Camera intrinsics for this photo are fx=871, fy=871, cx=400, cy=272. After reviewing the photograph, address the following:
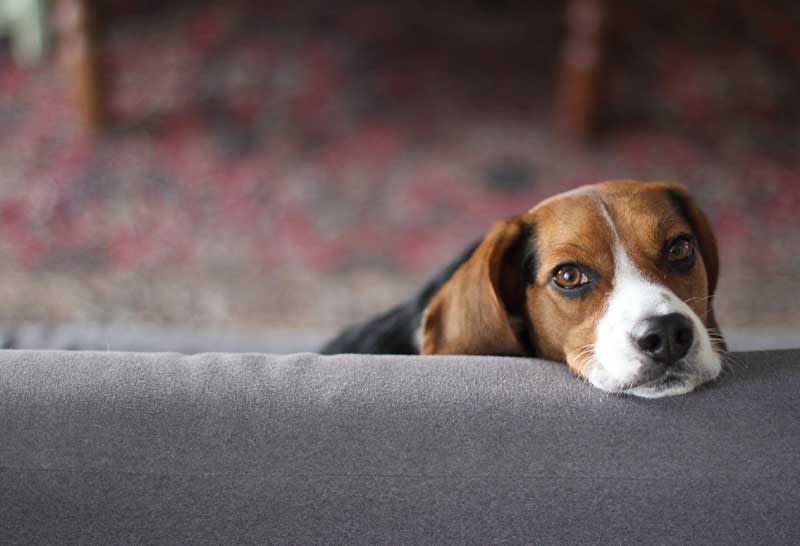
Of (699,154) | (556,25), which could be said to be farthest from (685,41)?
(699,154)

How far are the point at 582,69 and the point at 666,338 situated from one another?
10.4ft

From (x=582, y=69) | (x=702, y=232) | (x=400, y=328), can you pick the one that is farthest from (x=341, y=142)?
(x=702, y=232)

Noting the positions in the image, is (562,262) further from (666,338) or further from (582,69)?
(582,69)

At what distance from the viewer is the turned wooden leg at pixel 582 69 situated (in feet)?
13.6

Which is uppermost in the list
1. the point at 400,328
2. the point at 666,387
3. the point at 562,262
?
the point at 562,262

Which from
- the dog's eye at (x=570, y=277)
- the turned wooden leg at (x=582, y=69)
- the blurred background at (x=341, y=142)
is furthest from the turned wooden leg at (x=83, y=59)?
the dog's eye at (x=570, y=277)

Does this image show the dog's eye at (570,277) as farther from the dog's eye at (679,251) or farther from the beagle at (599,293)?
the dog's eye at (679,251)

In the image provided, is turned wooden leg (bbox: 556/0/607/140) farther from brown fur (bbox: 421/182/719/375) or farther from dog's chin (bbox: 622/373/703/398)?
dog's chin (bbox: 622/373/703/398)

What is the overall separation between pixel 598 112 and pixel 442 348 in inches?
124

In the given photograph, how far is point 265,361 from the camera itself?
55.8 inches

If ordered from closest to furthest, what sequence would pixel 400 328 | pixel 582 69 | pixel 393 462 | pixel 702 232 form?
1. pixel 393 462
2. pixel 702 232
3. pixel 400 328
4. pixel 582 69

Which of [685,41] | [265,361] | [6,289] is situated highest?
[685,41]

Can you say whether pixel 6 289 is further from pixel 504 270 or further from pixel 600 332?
pixel 600 332

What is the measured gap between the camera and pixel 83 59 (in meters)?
4.39
